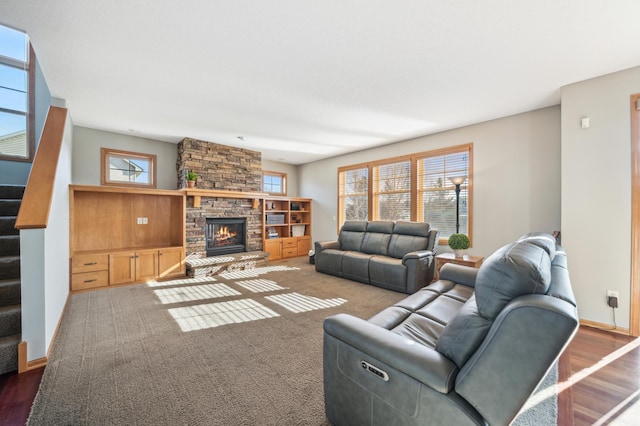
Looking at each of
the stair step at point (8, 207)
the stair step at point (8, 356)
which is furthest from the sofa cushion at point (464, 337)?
the stair step at point (8, 207)

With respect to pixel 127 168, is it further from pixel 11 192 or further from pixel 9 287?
pixel 9 287

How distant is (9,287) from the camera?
229 centimetres

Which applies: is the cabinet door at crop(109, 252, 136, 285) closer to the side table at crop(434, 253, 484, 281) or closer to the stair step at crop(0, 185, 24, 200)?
the stair step at crop(0, 185, 24, 200)

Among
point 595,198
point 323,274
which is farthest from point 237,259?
point 595,198

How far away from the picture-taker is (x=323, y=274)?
200 inches

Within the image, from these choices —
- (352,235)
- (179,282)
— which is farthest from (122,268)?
(352,235)

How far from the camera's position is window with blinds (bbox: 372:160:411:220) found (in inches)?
213

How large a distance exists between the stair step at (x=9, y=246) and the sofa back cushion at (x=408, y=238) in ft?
16.0

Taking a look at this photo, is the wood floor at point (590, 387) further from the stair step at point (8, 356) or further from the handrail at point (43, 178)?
the handrail at point (43, 178)

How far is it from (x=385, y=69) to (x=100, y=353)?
3797 mm

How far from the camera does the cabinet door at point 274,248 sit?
6492 mm

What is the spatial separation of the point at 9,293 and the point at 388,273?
4247mm

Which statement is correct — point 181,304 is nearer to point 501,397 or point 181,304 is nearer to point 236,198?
point 236,198

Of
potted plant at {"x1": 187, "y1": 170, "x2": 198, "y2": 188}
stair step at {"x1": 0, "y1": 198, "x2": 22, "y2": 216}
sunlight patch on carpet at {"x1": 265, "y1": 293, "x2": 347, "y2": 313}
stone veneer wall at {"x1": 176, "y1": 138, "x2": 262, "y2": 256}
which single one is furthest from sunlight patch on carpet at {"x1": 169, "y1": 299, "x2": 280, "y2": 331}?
potted plant at {"x1": 187, "y1": 170, "x2": 198, "y2": 188}
